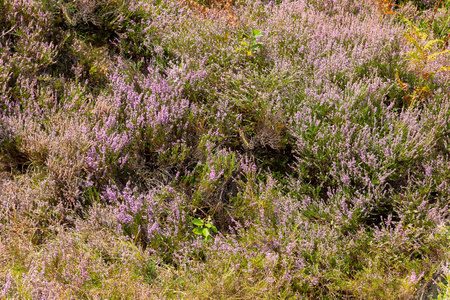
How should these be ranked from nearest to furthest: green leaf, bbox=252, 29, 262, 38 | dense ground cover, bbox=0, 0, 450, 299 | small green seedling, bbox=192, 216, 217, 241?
dense ground cover, bbox=0, 0, 450, 299 → small green seedling, bbox=192, 216, 217, 241 → green leaf, bbox=252, 29, 262, 38

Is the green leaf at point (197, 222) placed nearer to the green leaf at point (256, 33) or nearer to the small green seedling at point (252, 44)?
the small green seedling at point (252, 44)

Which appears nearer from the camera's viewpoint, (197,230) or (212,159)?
(197,230)

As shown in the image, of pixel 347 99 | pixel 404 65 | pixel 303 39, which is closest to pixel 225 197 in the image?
pixel 347 99

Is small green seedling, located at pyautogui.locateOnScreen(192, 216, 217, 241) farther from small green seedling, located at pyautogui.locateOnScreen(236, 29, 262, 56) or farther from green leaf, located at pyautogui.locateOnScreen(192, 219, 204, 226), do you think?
small green seedling, located at pyautogui.locateOnScreen(236, 29, 262, 56)

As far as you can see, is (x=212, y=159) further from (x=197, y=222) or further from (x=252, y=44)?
(x=252, y=44)

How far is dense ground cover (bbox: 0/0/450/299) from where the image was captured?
2.12m

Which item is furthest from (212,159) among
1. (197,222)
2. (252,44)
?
(252,44)

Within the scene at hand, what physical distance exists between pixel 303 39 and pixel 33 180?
2948 millimetres

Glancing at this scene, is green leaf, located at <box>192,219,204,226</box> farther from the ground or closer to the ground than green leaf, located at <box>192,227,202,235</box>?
farther from the ground

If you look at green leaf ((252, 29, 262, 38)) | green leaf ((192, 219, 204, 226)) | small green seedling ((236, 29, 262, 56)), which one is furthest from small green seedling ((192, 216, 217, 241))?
green leaf ((252, 29, 262, 38))

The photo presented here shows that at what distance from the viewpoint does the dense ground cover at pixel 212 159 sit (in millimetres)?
2125

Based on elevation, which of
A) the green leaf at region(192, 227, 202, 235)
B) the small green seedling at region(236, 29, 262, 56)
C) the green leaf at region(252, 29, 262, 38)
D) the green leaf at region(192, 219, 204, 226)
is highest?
the green leaf at region(252, 29, 262, 38)

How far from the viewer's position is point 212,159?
2.69m

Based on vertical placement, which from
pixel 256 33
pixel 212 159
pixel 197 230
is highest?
pixel 256 33
